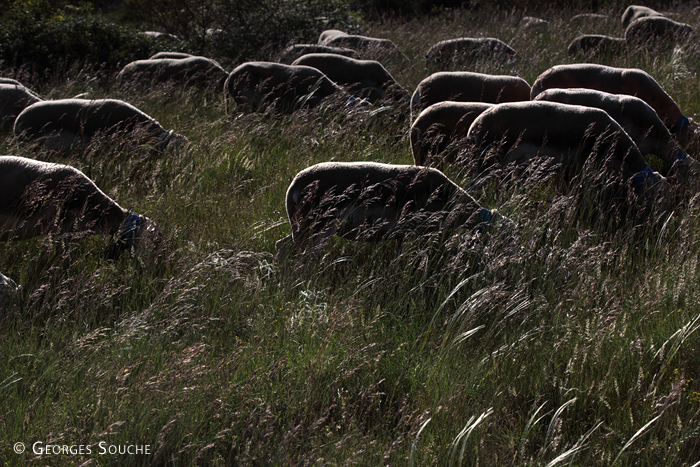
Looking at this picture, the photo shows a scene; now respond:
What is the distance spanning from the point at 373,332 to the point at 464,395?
675mm

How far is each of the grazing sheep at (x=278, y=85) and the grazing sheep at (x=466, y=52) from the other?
3.50 m

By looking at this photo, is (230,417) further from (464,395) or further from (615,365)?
(615,365)

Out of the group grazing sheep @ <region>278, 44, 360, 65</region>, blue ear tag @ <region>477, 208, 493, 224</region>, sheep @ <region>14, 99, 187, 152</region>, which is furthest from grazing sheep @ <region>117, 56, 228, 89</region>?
blue ear tag @ <region>477, 208, 493, 224</region>

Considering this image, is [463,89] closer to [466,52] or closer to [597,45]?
[466,52]

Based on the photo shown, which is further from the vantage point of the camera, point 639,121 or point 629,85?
point 629,85

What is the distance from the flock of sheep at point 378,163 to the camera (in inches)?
156

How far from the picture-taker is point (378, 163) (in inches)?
161

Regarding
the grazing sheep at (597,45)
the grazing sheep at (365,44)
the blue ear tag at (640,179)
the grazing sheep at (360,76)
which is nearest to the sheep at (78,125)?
the grazing sheep at (360,76)

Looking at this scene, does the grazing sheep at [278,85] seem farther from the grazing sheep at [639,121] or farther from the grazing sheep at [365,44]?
the grazing sheep at [365,44]

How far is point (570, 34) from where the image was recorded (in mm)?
13164

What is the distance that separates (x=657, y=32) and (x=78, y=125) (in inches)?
406

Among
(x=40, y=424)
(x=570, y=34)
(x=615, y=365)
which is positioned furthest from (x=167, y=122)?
(x=570, y=34)

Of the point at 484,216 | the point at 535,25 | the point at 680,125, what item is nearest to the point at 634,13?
the point at 535,25

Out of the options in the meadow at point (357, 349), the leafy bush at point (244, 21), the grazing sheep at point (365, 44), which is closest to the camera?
the meadow at point (357, 349)
